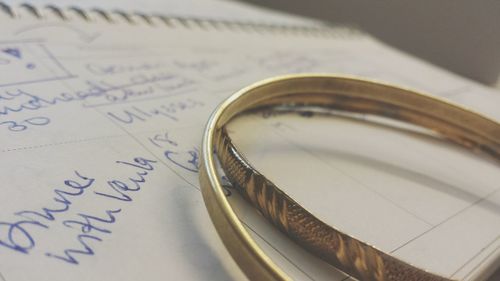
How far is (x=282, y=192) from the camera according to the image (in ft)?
0.90

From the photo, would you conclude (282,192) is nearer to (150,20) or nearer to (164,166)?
(164,166)

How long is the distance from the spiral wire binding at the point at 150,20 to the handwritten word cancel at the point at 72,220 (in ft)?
0.91

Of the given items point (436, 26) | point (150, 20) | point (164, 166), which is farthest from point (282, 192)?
point (436, 26)

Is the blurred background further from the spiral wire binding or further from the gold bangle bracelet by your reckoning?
the gold bangle bracelet

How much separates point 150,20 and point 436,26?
511mm

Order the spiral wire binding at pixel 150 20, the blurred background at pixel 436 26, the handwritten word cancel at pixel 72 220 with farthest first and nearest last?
the blurred background at pixel 436 26 < the spiral wire binding at pixel 150 20 < the handwritten word cancel at pixel 72 220

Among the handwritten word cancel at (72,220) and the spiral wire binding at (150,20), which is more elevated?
the spiral wire binding at (150,20)

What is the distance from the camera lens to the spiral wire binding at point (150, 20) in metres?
0.49

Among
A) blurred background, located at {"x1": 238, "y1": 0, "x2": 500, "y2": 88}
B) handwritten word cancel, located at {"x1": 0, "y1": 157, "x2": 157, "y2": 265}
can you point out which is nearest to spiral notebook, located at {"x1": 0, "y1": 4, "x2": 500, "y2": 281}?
handwritten word cancel, located at {"x1": 0, "y1": 157, "x2": 157, "y2": 265}

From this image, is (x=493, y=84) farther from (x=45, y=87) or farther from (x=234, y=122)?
(x=45, y=87)

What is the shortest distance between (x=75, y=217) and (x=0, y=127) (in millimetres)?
106

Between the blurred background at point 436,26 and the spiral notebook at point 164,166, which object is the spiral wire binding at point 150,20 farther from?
the blurred background at point 436,26

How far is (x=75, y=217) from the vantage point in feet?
0.84

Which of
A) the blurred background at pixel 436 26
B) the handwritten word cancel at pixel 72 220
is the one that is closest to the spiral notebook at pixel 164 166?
the handwritten word cancel at pixel 72 220
